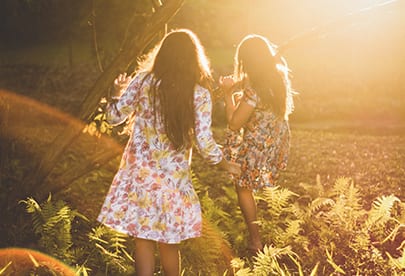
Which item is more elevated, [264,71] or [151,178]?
[264,71]

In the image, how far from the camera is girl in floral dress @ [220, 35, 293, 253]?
461 centimetres

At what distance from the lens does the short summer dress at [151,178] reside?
3.60m

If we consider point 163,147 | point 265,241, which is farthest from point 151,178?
point 265,241

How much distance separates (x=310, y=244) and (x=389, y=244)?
2.43ft

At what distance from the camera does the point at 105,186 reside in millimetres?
6582

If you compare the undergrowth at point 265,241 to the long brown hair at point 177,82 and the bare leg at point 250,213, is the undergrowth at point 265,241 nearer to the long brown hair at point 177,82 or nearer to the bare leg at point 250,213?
the bare leg at point 250,213

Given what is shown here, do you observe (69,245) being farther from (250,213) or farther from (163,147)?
(250,213)

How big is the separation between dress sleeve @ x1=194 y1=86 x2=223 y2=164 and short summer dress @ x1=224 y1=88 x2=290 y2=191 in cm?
118

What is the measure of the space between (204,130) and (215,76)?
38.3 feet

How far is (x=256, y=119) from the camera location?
481cm

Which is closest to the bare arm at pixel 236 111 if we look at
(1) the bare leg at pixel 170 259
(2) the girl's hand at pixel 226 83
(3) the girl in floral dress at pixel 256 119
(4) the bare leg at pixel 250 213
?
(3) the girl in floral dress at pixel 256 119

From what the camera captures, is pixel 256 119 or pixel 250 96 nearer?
pixel 250 96

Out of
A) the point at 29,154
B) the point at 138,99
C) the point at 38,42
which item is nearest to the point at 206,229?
the point at 138,99

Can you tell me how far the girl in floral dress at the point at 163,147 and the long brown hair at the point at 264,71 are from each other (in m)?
1.06
